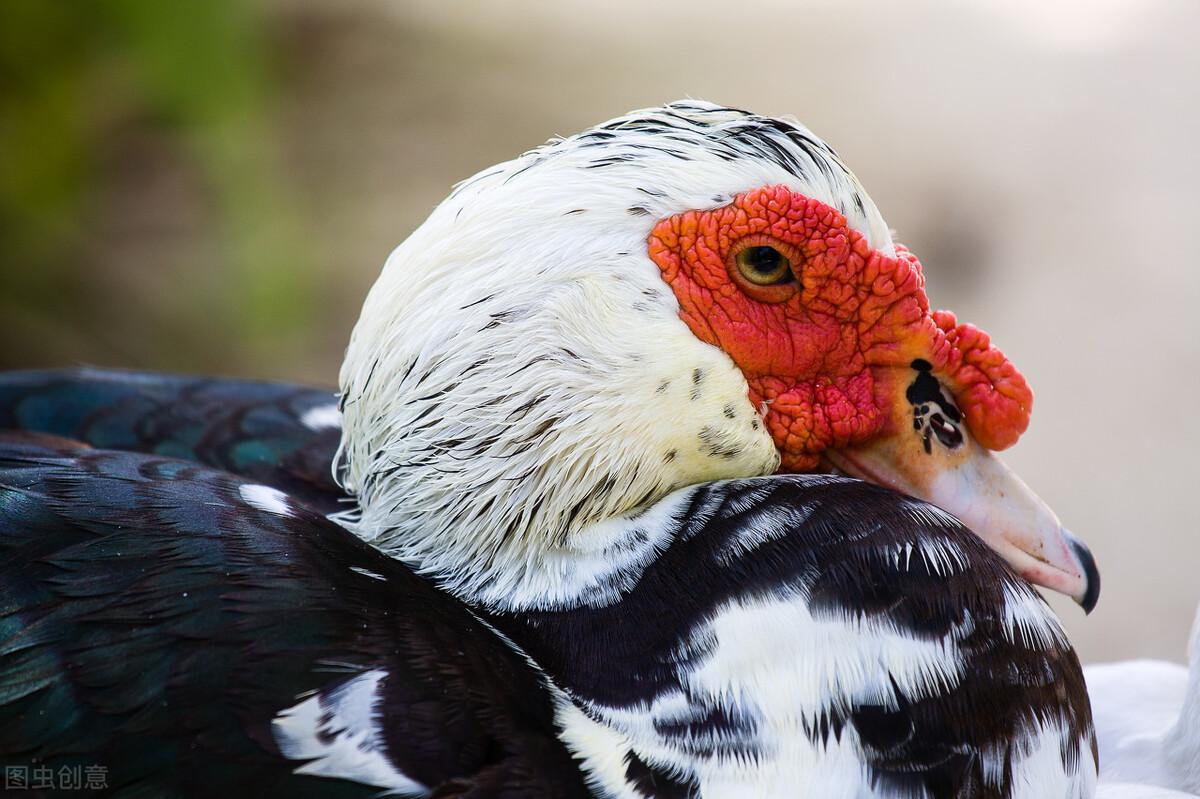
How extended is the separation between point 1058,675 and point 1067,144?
5626 mm

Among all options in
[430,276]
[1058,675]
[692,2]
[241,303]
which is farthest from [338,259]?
[1058,675]

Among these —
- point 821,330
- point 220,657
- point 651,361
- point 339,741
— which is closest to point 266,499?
point 220,657

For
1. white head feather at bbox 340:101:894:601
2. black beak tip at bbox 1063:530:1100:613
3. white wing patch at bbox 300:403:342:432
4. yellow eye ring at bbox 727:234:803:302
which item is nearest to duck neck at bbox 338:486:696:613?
white head feather at bbox 340:101:894:601

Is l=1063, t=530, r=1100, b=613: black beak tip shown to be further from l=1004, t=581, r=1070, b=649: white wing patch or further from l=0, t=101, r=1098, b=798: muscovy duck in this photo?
l=1004, t=581, r=1070, b=649: white wing patch

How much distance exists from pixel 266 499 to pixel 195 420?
0.84 m

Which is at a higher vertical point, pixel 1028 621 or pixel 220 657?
pixel 1028 621

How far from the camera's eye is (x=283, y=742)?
1.72 m

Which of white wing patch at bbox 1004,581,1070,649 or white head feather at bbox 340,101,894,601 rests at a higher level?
white head feather at bbox 340,101,894,601

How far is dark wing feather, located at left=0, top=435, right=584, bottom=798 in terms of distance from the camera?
1713mm

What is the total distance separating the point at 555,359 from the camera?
196cm

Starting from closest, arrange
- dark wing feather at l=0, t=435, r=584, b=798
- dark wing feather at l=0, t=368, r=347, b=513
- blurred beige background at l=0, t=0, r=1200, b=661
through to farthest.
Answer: dark wing feather at l=0, t=435, r=584, b=798 < dark wing feather at l=0, t=368, r=347, b=513 < blurred beige background at l=0, t=0, r=1200, b=661

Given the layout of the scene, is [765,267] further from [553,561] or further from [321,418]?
[321,418]

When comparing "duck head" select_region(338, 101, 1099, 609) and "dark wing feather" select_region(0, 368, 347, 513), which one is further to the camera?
"dark wing feather" select_region(0, 368, 347, 513)

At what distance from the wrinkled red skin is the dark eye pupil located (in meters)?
0.02
